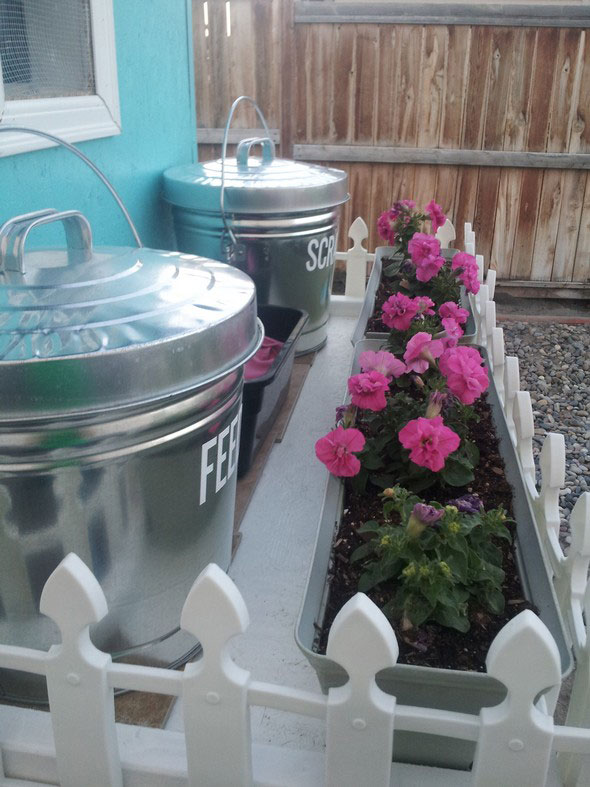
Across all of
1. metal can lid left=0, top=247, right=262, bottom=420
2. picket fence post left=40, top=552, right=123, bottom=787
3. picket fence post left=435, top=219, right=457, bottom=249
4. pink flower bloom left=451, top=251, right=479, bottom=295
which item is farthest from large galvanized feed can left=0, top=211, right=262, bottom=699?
picket fence post left=435, top=219, right=457, bottom=249

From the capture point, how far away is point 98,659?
1.01 m

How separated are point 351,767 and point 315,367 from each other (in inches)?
77.8

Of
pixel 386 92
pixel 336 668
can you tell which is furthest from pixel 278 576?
pixel 386 92

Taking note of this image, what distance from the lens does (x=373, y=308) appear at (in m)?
2.82

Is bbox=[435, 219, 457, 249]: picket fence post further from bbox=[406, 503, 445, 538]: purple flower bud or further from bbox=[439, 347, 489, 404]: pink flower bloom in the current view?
bbox=[406, 503, 445, 538]: purple flower bud

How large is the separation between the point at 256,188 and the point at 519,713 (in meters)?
1.90

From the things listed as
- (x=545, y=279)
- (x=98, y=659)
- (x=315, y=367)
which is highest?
(x=98, y=659)

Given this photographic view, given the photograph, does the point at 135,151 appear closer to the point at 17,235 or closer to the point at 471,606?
the point at 17,235

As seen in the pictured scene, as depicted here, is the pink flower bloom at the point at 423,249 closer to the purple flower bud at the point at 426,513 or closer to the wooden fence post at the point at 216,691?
the purple flower bud at the point at 426,513

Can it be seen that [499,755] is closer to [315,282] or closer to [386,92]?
[315,282]

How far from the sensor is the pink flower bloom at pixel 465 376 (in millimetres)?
1547

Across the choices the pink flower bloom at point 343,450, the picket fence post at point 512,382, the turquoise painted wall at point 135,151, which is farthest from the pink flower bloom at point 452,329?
the turquoise painted wall at point 135,151

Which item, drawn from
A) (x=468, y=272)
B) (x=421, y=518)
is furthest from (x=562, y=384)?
(x=421, y=518)

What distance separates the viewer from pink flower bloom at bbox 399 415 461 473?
53.0 inches
